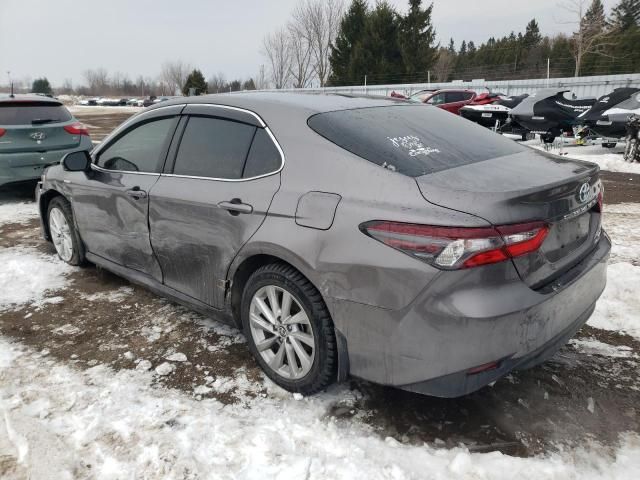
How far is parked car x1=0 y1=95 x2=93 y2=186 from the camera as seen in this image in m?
7.11

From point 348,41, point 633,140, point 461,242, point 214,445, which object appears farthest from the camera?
point 348,41

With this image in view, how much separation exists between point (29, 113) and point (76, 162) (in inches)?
164

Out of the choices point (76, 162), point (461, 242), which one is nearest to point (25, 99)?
point (76, 162)

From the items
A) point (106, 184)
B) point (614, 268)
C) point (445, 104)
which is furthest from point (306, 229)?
point (445, 104)

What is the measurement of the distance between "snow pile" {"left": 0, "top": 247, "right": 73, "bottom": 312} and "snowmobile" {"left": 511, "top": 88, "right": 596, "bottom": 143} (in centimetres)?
1152

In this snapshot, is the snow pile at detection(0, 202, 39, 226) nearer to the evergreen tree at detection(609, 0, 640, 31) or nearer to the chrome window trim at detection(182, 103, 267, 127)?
the chrome window trim at detection(182, 103, 267, 127)

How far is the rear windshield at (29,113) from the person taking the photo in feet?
23.6

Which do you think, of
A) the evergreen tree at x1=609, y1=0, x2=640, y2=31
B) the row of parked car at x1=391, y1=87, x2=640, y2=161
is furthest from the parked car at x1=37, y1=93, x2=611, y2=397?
the evergreen tree at x1=609, y1=0, x2=640, y2=31

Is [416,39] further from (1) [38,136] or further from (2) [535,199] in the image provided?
(2) [535,199]

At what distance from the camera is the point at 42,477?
2.19 meters

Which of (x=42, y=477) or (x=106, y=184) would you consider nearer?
(x=42, y=477)

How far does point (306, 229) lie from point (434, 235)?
25.3 inches

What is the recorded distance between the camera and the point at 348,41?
1796 inches

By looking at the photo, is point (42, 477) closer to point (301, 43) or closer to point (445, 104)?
point (445, 104)
